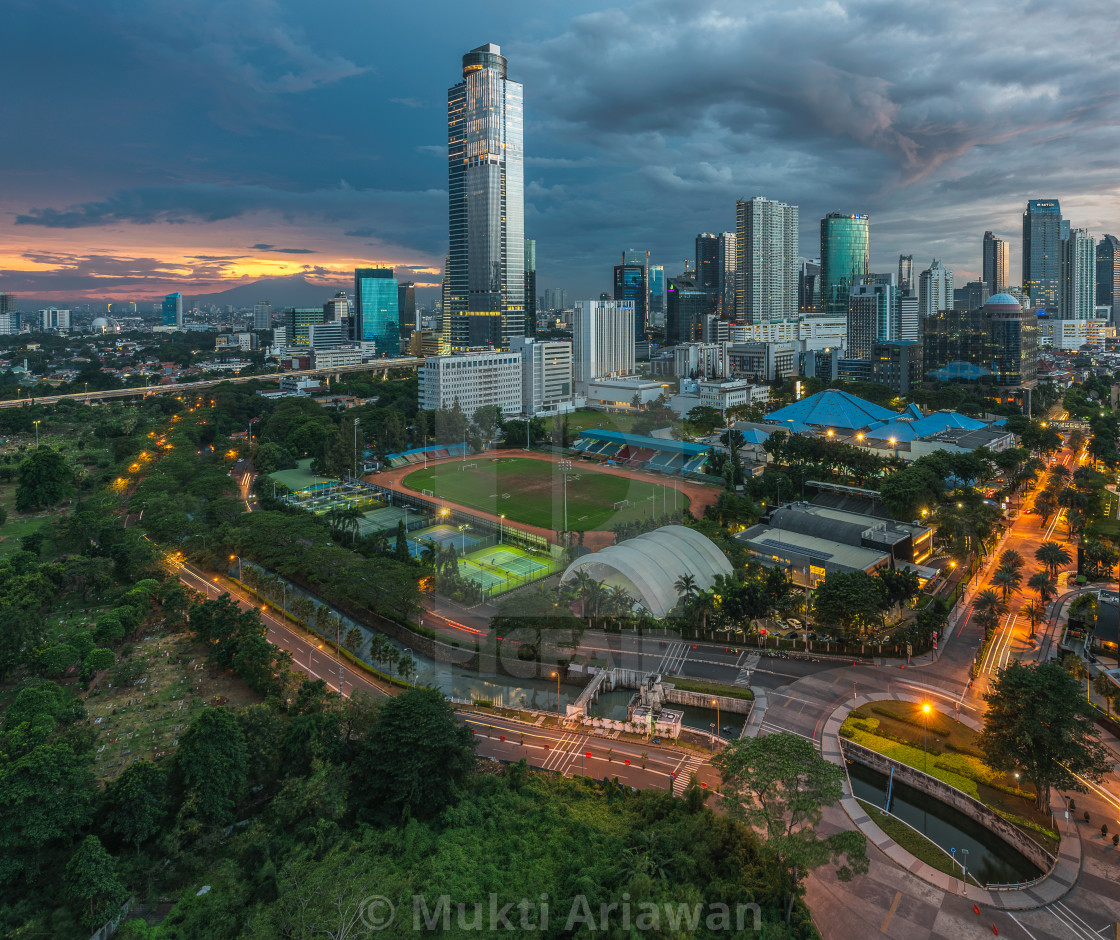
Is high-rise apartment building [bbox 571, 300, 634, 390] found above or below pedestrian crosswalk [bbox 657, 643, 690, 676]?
above

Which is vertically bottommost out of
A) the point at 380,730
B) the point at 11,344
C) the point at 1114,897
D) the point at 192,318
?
the point at 1114,897

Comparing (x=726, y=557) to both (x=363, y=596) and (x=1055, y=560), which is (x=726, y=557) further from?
(x=363, y=596)

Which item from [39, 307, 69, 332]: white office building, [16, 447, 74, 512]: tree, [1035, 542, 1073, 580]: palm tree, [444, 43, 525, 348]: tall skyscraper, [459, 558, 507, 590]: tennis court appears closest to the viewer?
[1035, 542, 1073, 580]: palm tree

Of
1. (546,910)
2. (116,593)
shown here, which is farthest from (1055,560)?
(116,593)

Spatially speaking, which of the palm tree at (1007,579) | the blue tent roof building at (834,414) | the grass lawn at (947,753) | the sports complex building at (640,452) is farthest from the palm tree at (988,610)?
the blue tent roof building at (834,414)

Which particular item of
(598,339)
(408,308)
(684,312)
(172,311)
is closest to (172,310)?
(172,311)

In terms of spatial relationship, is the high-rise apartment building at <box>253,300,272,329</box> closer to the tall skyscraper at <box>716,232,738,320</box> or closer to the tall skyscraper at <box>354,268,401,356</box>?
the tall skyscraper at <box>354,268,401,356</box>

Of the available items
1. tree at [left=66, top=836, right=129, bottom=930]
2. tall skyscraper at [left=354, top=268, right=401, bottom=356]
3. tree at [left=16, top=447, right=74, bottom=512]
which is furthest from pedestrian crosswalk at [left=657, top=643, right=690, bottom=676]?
tall skyscraper at [left=354, top=268, right=401, bottom=356]
